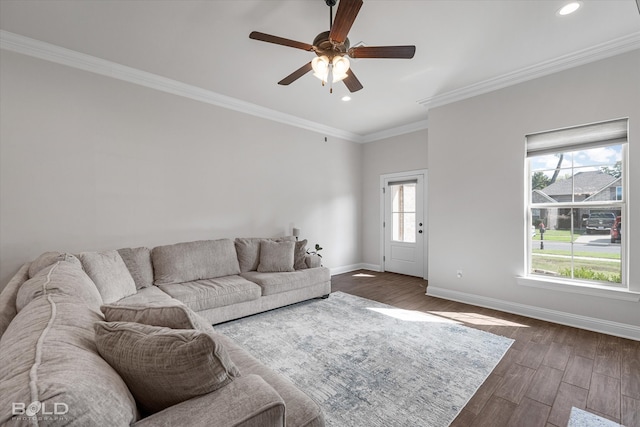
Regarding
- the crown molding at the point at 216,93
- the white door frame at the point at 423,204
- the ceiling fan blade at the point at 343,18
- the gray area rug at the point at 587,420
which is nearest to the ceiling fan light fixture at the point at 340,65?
the ceiling fan blade at the point at 343,18

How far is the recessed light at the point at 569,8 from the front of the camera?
7.63ft

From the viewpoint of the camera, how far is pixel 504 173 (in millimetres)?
3682

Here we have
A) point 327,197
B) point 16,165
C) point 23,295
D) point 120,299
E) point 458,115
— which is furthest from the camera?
point 327,197

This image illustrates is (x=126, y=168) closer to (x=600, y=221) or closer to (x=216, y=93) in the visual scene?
(x=216, y=93)

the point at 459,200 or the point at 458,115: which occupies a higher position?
the point at 458,115

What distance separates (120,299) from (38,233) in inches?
49.4

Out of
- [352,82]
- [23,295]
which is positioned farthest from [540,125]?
[23,295]

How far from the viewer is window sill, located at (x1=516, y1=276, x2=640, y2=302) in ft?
9.43

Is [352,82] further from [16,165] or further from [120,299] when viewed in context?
[16,165]

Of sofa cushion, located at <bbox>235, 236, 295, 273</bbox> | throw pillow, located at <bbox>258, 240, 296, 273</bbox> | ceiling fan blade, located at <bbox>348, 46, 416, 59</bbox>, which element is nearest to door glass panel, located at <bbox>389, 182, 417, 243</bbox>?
throw pillow, located at <bbox>258, 240, 296, 273</bbox>

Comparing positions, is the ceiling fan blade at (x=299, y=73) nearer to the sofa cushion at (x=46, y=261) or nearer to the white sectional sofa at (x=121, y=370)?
the white sectional sofa at (x=121, y=370)

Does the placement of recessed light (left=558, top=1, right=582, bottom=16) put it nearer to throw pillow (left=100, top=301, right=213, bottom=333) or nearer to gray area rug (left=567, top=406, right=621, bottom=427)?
gray area rug (left=567, top=406, right=621, bottom=427)

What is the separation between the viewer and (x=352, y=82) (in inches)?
108

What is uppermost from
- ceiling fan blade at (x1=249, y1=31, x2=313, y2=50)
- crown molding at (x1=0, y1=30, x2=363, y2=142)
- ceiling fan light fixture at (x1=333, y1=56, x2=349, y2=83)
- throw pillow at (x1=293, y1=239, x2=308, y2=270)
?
crown molding at (x1=0, y1=30, x2=363, y2=142)
